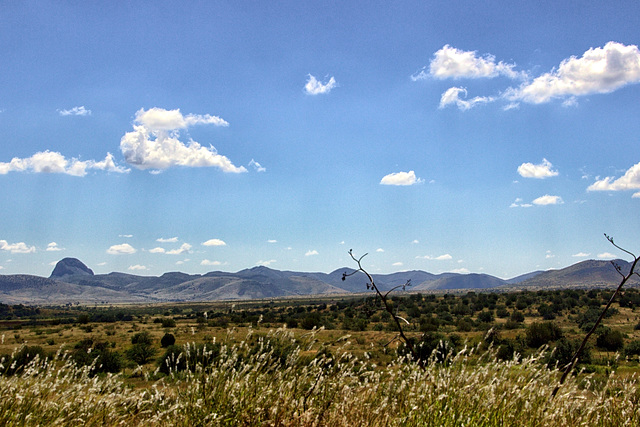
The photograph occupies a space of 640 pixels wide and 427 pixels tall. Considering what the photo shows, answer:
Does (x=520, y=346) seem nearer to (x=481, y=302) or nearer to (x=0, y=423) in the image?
(x=0, y=423)

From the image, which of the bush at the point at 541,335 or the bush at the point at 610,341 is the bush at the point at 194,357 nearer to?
the bush at the point at 541,335

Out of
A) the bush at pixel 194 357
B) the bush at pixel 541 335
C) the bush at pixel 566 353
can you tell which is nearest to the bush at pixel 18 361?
the bush at pixel 194 357

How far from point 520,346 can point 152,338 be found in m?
32.2

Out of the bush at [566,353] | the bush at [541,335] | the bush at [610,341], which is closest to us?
the bush at [566,353]

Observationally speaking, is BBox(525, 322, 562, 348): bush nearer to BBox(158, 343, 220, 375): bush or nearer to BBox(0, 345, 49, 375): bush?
BBox(0, 345, 49, 375): bush

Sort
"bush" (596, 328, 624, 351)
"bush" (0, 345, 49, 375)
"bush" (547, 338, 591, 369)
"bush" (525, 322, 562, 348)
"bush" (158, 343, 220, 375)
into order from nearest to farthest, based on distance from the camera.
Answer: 1. "bush" (158, 343, 220, 375)
2. "bush" (0, 345, 49, 375)
3. "bush" (547, 338, 591, 369)
4. "bush" (596, 328, 624, 351)
5. "bush" (525, 322, 562, 348)

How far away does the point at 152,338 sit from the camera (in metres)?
42.4

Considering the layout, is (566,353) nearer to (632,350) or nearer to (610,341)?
(632,350)

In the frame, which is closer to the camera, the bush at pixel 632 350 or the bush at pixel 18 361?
the bush at pixel 18 361

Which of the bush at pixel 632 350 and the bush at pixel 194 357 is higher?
the bush at pixel 194 357

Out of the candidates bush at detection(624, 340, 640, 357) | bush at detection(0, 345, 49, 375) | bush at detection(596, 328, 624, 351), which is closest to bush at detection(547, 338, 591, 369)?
bush at detection(624, 340, 640, 357)

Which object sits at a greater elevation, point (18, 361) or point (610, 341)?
point (18, 361)

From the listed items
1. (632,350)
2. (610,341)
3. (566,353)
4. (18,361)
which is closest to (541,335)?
(610,341)

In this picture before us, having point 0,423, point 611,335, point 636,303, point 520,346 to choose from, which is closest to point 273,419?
point 0,423
